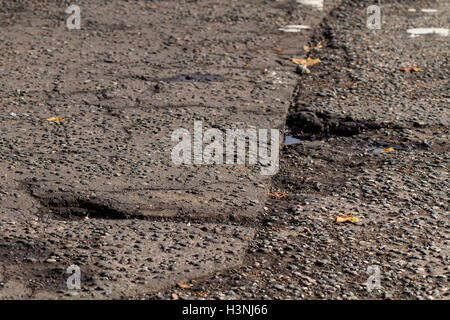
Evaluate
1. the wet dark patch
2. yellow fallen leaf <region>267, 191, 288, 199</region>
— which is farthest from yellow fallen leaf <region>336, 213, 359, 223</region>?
the wet dark patch

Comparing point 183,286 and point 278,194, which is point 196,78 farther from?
point 183,286

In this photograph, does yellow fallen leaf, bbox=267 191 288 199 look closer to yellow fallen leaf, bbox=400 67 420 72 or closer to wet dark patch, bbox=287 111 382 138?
wet dark patch, bbox=287 111 382 138

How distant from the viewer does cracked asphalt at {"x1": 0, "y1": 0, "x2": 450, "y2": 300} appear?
241 cm

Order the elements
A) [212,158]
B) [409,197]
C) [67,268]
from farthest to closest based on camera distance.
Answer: [212,158] → [409,197] → [67,268]

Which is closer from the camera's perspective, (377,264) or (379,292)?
(379,292)

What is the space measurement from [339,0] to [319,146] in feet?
10.4

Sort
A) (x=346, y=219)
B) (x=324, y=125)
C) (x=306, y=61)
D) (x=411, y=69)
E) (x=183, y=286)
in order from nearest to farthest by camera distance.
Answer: (x=183, y=286) → (x=346, y=219) → (x=324, y=125) → (x=411, y=69) → (x=306, y=61)

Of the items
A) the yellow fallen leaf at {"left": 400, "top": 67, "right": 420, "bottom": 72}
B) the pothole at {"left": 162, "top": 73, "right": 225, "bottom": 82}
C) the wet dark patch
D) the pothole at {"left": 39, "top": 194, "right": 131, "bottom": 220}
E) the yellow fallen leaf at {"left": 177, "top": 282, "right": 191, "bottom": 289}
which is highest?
the yellow fallen leaf at {"left": 400, "top": 67, "right": 420, "bottom": 72}

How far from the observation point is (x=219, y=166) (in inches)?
126

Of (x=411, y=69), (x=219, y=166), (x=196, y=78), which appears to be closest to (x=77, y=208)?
(x=219, y=166)

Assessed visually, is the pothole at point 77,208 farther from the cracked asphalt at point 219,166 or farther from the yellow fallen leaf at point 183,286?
the yellow fallen leaf at point 183,286

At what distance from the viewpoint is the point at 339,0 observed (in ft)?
20.6

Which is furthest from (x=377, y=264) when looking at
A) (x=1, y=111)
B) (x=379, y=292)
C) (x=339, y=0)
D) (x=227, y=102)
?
(x=339, y=0)
